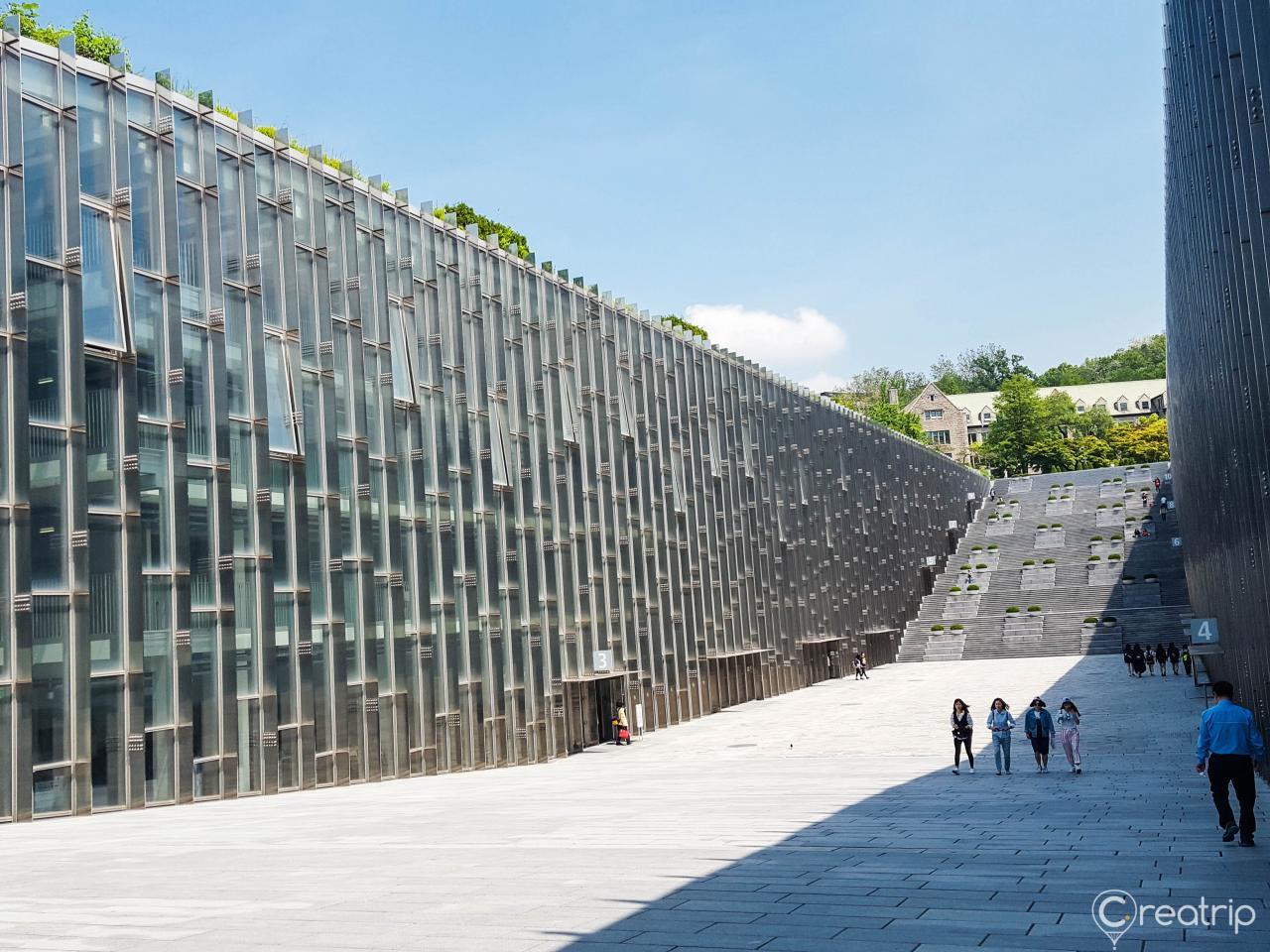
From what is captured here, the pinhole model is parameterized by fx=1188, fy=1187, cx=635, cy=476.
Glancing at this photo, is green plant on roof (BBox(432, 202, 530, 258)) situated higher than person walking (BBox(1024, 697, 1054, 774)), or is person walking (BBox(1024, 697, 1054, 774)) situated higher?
green plant on roof (BBox(432, 202, 530, 258))

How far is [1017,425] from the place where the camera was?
152 m

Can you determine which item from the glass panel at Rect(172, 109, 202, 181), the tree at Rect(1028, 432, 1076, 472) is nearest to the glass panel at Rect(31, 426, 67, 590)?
the glass panel at Rect(172, 109, 202, 181)

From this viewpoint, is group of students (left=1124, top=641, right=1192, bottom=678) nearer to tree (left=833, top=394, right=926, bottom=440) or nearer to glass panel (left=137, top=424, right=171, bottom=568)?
glass panel (left=137, top=424, right=171, bottom=568)

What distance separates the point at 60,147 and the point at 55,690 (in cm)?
1092

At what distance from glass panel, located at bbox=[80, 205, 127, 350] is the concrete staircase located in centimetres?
6351

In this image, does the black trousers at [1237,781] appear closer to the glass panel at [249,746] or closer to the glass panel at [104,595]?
the glass panel at [104,595]

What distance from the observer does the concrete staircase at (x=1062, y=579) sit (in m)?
76.2

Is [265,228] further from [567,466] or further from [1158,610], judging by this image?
[1158,610]

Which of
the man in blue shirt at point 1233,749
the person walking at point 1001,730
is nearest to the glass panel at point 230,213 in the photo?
the person walking at point 1001,730

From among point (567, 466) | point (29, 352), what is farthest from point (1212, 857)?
point (567, 466)

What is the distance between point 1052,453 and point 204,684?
454 ft

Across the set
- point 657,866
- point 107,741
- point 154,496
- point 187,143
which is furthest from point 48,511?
point 657,866

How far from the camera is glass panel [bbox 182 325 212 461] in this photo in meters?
26.5

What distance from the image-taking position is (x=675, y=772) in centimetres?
2850
